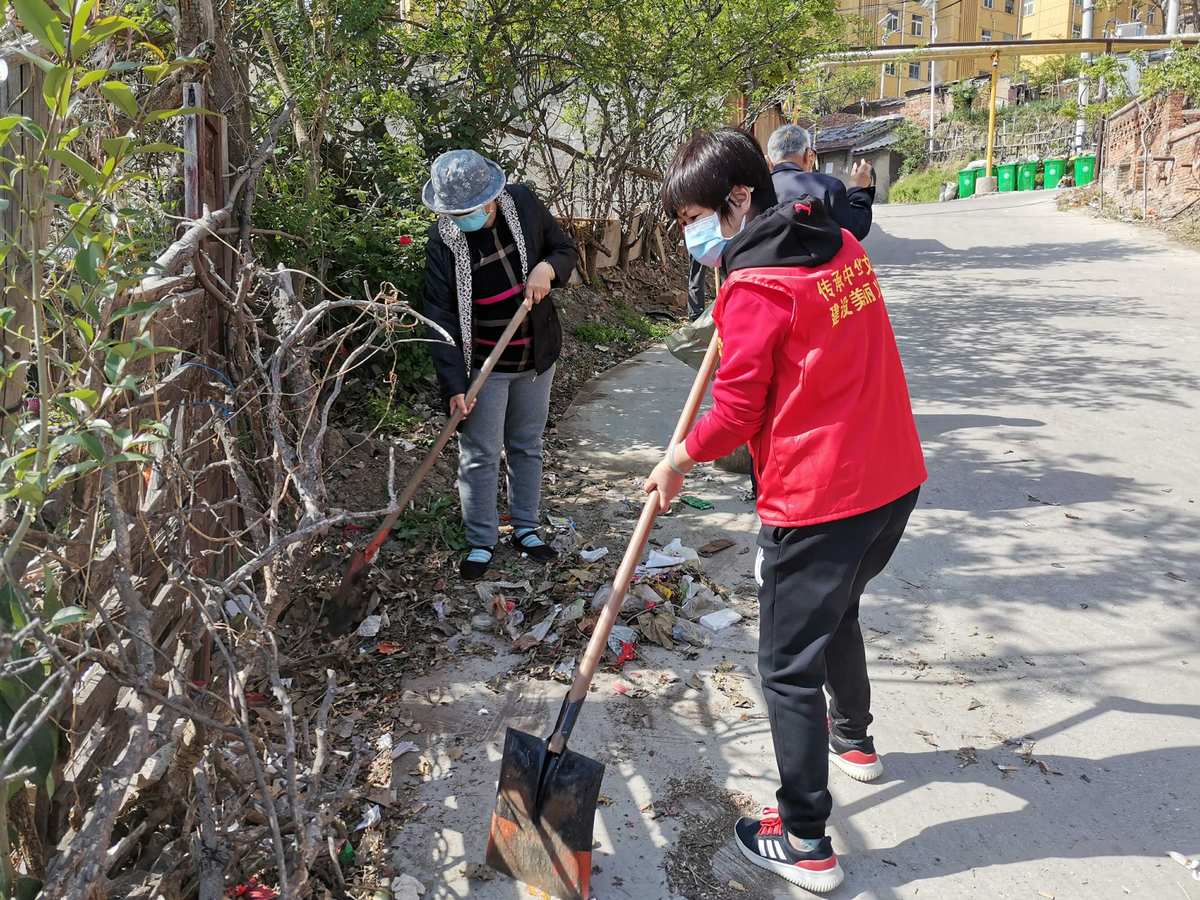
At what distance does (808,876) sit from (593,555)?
83.6 inches

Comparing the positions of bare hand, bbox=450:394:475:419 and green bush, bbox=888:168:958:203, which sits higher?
bare hand, bbox=450:394:475:419

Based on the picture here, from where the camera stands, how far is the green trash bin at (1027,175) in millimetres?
30672

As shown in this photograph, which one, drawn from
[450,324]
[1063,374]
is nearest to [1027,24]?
[1063,374]

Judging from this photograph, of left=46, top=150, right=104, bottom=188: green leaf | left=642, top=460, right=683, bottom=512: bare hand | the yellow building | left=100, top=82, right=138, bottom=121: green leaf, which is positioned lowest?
left=642, top=460, right=683, bottom=512: bare hand

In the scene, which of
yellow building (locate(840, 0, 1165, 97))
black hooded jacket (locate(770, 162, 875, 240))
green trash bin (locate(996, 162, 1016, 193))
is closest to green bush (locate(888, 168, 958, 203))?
A: green trash bin (locate(996, 162, 1016, 193))

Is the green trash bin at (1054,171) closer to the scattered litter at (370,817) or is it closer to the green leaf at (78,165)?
the scattered litter at (370,817)

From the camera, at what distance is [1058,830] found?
2.61 metres

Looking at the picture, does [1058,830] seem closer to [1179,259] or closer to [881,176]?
[1179,259]

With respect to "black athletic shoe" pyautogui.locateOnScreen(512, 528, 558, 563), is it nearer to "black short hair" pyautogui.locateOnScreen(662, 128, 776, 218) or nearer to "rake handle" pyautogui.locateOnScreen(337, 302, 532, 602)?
"rake handle" pyautogui.locateOnScreen(337, 302, 532, 602)

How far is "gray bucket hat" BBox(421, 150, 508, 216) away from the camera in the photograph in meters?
3.74

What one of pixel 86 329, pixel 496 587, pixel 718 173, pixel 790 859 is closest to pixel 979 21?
pixel 496 587

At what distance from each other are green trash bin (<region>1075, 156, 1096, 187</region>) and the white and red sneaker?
28815 millimetres

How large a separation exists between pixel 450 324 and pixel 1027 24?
59.9m

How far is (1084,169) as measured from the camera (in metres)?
27.5
